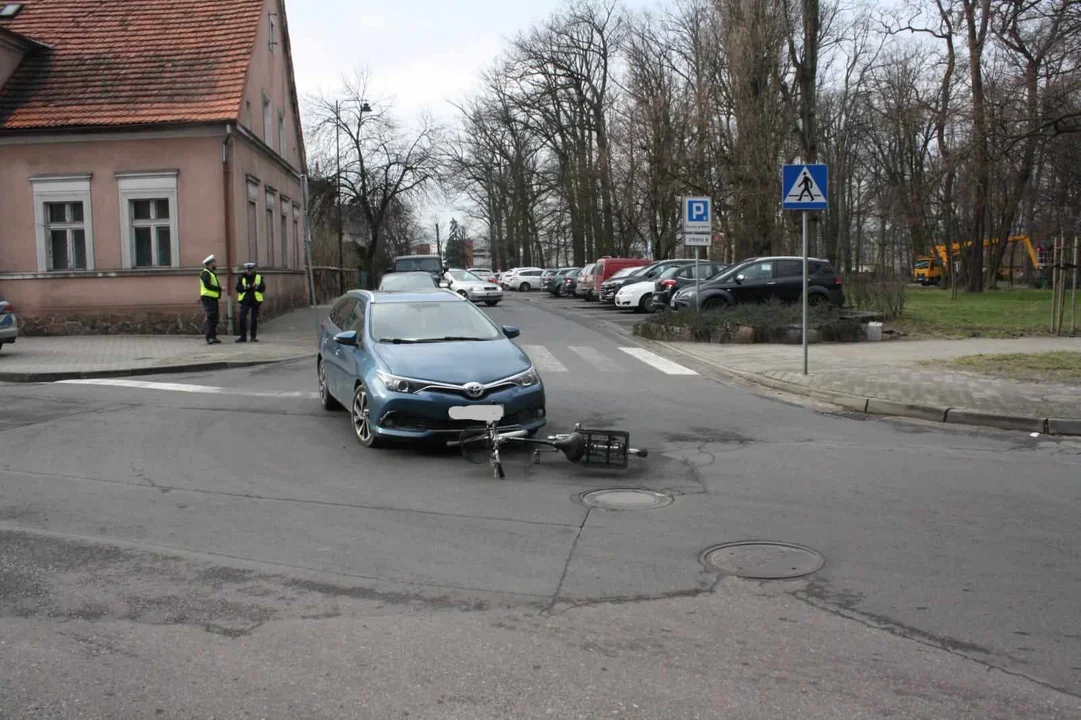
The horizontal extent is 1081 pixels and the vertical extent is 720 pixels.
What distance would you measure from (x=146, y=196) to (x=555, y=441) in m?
17.1

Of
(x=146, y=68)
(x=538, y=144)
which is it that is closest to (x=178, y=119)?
(x=146, y=68)

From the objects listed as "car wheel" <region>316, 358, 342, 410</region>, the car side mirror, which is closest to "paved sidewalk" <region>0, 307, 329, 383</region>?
"car wheel" <region>316, 358, 342, 410</region>

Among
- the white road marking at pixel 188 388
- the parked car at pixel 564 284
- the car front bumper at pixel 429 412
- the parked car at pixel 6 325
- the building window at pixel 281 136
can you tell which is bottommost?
the white road marking at pixel 188 388

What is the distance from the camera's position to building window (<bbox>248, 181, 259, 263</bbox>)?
78.2 feet

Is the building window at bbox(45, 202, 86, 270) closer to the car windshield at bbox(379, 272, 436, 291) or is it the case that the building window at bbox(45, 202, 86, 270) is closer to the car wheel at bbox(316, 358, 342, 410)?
the car windshield at bbox(379, 272, 436, 291)

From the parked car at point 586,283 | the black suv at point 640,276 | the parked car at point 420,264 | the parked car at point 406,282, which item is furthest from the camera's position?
the parked car at point 586,283

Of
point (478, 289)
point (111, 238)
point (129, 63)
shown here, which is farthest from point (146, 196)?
point (478, 289)

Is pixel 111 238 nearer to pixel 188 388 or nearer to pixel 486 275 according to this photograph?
pixel 188 388

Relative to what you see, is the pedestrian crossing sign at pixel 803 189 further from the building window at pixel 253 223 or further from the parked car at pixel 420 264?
the parked car at pixel 420 264

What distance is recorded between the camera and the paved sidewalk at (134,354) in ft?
49.3

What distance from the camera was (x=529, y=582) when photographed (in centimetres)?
498

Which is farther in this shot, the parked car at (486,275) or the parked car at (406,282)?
the parked car at (486,275)

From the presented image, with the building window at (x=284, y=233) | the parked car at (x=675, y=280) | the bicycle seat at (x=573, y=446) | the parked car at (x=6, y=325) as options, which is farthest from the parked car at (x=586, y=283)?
the bicycle seat at (x=573, y=446)

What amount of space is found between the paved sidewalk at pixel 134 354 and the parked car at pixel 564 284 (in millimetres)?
22970
